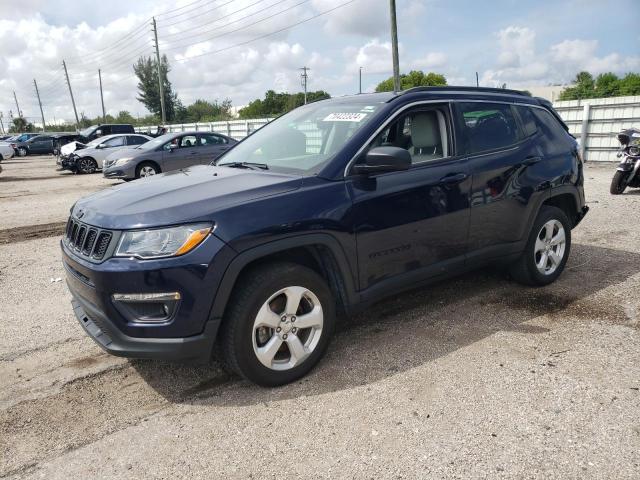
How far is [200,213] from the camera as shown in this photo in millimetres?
2723

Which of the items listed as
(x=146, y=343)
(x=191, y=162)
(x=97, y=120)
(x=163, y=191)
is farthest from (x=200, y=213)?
(x=97, y=120)

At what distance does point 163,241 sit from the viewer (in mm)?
2668

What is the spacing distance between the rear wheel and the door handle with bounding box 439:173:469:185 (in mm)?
18134

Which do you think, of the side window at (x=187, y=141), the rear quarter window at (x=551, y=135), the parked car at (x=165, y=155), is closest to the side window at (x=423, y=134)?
the rear quarter window at (x=551, y=135)

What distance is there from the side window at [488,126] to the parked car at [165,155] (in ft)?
34.2

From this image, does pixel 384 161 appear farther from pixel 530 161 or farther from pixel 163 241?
pixel 530 161

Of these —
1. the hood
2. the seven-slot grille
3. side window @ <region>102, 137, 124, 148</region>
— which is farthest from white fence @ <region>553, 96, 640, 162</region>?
side window @ <region>102, 137, 124, 148</region>

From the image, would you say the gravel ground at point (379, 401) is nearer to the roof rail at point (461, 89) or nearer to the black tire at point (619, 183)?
the roof rail at point (461, 89)

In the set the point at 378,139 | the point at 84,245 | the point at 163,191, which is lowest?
the point at 84,245

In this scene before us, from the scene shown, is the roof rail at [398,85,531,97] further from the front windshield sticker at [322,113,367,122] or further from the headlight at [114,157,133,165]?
the headlight at [114,157,133,165]

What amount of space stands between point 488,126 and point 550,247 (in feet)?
4.52

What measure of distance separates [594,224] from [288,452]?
21.4ft

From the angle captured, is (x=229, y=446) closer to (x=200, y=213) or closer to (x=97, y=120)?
(x=200, y=213)

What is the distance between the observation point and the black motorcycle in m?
9.41
